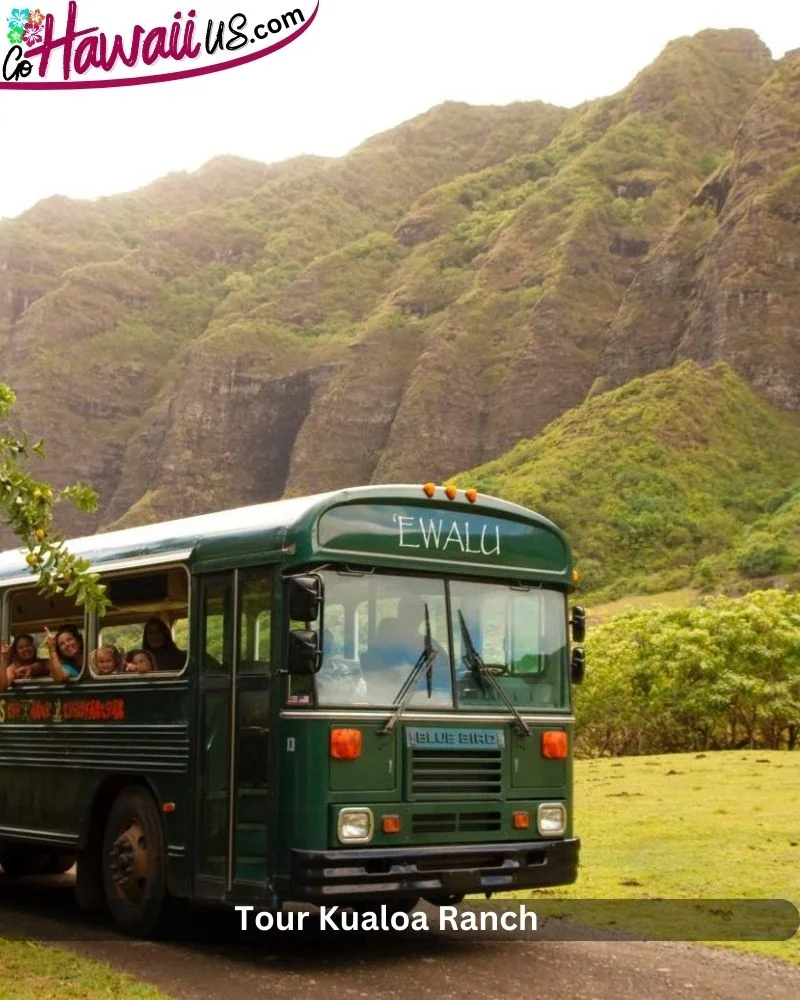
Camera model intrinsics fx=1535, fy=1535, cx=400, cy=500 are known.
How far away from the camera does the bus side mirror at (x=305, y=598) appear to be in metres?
10.0

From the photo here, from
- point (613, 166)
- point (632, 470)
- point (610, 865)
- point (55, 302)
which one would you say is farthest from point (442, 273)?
point (610, 865)

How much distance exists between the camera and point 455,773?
35.1 ft

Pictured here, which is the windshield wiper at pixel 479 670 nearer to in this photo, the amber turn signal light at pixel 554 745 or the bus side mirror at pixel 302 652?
the amber turn signal light at pixel 554 745

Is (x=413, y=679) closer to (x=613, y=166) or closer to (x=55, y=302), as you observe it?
(x=613, y=166)

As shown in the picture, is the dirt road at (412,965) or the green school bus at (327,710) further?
the green school bus at (327,710)

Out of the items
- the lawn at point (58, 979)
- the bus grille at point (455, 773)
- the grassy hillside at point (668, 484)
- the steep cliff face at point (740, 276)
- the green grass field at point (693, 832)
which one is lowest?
the green grass field at point (693, 832)

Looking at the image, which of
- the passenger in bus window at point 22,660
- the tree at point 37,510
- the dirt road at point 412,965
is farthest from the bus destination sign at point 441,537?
the passenger in bus window at point 22,660

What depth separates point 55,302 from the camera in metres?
200

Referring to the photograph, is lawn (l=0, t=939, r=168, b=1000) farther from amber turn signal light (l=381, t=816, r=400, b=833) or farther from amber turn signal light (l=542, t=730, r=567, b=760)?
amber turn signal light (l=542, t=730, r=567, b=760)

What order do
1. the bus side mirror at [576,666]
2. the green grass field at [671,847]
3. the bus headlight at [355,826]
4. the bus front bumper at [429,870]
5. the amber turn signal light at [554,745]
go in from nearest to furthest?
the green grass field at [671,847], the bus front bumper at [429,870], the bus headlight at [355,826], the amber turn signal light at [554,745], the bus side mirror at [576,666]

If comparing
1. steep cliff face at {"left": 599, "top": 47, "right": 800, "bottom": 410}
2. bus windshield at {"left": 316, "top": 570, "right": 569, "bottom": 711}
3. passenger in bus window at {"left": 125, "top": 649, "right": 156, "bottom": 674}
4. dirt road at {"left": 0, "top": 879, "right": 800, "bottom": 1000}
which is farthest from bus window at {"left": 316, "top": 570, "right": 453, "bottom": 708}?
steep cliff face at {"left": 599, "top": 47, "right": 800, "bottom": 410}

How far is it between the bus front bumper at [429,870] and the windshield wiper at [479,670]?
0.92 meters

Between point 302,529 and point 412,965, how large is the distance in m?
3.08

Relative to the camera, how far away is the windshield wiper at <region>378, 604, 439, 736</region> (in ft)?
34.0
